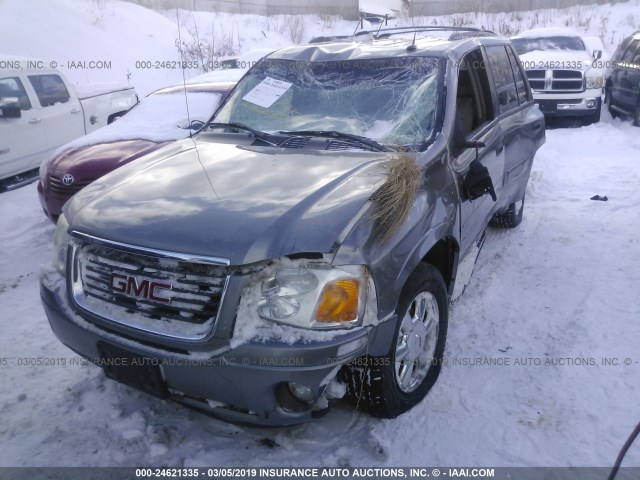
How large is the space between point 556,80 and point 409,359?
30.2 feet

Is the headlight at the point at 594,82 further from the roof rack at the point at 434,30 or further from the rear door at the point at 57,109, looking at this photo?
the rear door at the point at 57,109

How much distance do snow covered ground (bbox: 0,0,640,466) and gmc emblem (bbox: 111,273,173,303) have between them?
32.7 inches

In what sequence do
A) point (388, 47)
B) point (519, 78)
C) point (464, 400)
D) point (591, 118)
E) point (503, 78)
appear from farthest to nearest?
point (591, 118), point (519, 78), point (503, 78), point (388, 47), point (464, 400)

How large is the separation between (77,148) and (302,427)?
163 inches

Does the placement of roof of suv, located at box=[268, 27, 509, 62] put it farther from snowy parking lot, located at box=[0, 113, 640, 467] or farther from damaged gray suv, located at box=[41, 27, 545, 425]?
snowy parking lot, located at box=[0, 113, 640, 467]

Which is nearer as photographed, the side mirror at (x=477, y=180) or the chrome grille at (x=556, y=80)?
the side mirror at (x=477, y=180)

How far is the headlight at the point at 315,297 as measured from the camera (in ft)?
6.88

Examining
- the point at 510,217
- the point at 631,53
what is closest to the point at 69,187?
the point at 510,217

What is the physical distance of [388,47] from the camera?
3.54m

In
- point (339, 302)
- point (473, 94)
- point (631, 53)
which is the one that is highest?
point (631, 53)

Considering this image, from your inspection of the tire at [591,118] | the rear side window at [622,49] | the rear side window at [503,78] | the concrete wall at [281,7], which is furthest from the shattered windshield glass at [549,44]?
the concrete wall at [281,7]

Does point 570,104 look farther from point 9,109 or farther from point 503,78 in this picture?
point 9,109

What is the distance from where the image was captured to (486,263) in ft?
15.0

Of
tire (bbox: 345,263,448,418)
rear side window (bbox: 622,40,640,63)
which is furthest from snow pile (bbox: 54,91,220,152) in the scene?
rear side window (bbox: 622,40,640,63)
